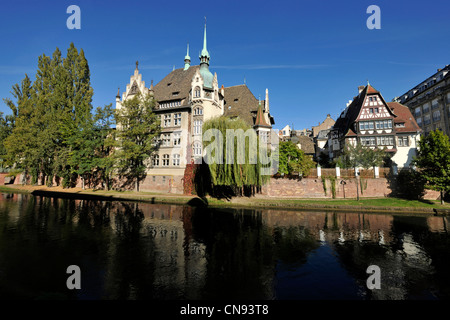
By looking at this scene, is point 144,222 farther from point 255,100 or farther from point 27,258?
point 255,100

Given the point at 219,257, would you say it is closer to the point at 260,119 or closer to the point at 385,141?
the point at 260,119

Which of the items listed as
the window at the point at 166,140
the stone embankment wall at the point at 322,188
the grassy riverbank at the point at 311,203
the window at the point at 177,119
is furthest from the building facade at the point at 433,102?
the window at the point at 166,140

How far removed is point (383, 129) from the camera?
39.2 m

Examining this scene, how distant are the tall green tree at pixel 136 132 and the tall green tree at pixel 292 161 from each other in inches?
842

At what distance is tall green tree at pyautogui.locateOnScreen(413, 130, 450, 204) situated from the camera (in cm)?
2569

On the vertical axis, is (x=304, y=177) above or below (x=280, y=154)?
below

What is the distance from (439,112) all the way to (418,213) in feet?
141

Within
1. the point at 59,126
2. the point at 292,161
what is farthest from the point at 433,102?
the point at 59,126

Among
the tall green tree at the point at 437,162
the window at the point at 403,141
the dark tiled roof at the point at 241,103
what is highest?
the dark tiled roof at the point at 241,103

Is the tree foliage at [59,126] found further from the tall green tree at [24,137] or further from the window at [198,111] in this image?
the window at [198,111]

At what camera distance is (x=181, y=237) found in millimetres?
16094

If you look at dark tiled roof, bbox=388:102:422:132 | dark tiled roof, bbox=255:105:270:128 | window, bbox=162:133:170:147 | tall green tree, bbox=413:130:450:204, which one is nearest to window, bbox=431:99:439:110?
dark tiled roof, bbox=388:102:422:132

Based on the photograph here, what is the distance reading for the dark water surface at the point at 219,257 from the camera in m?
8.77
